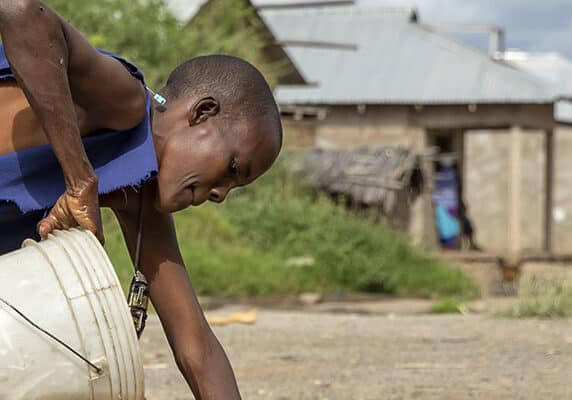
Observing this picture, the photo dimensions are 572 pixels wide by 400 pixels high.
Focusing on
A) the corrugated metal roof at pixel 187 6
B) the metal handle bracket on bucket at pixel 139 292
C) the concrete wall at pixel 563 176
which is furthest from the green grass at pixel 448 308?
the concrete wall at pixel 563 176

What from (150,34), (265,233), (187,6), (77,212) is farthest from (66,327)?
(187,6)

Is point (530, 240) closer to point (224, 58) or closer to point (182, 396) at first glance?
point (182, 396)

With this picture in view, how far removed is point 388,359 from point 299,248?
6.62 meters

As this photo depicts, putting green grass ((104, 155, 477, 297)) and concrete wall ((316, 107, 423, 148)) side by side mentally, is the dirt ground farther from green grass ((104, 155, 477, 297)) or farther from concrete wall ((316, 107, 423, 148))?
concrete wall ((316, 107, 423, 148))

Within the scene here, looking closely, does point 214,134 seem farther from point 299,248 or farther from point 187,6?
point 187,6

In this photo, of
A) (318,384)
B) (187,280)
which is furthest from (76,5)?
(187,280)

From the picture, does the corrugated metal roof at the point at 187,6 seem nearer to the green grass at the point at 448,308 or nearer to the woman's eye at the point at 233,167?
the green grass at the point at 448,308

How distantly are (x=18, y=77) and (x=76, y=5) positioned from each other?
10294mm

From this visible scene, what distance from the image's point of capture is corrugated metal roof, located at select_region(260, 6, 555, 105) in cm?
1750

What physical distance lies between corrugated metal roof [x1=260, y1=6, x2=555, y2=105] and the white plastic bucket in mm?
15300

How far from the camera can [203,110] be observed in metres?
2.67

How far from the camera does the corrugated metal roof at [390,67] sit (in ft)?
57.4

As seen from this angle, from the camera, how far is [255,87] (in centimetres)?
271

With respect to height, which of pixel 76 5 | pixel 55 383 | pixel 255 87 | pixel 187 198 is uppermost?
pixel 76 5
